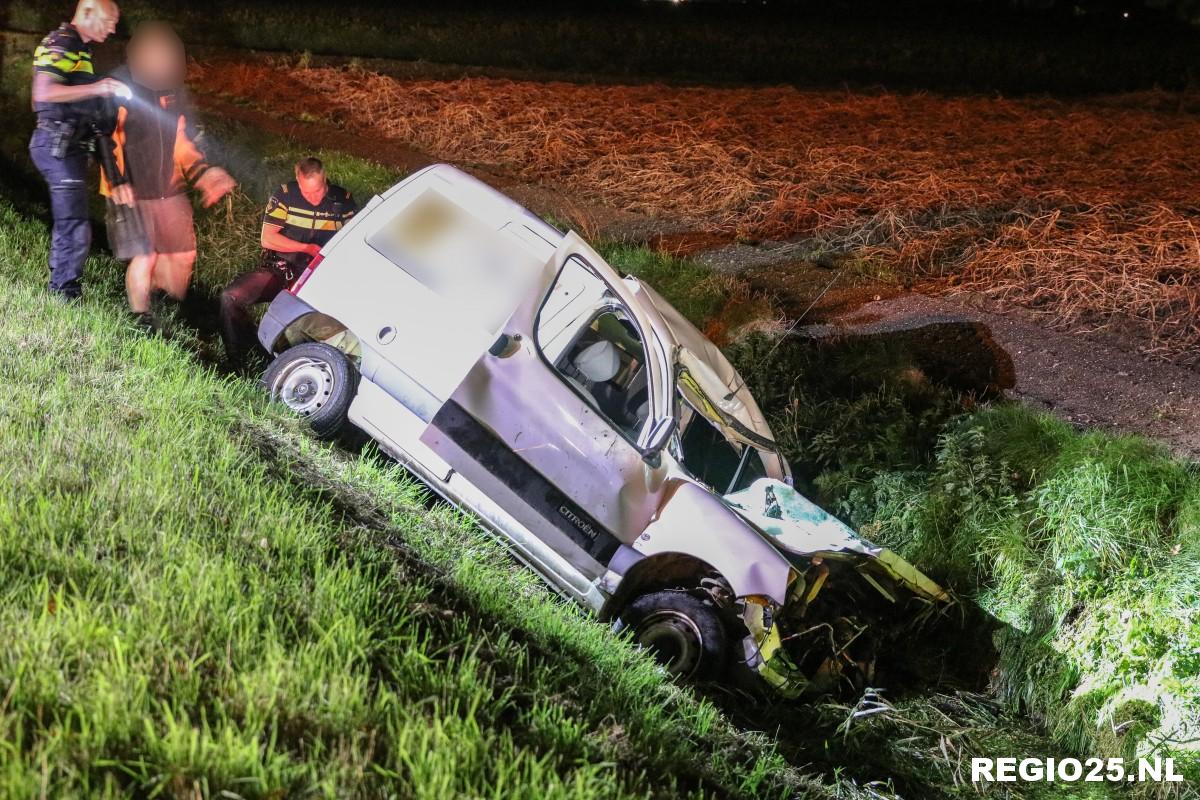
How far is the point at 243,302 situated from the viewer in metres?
7.18

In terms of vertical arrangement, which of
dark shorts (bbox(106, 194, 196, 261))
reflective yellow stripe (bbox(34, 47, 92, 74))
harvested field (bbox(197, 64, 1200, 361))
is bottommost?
dark shorts (bbox(106, 194, 196, 261))

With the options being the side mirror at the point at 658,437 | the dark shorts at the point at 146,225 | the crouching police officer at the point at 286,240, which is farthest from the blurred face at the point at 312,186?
the side mirror at the point at 658,437

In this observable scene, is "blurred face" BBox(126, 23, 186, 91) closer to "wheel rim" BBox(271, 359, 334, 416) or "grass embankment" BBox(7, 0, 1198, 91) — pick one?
"wheel rim" BBox(271, 359, 334, 416)

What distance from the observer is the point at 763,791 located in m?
3.98

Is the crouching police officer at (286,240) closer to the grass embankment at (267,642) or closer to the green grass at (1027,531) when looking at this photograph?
the grass embankment at (267,642)

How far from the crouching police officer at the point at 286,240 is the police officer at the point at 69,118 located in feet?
3.22

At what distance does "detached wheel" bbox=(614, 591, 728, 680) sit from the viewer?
552cm

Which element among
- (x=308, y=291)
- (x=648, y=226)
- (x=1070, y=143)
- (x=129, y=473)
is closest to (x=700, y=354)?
(x=308, y=291)

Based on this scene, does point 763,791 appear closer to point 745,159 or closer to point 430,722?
point 430,722

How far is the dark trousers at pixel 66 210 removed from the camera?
6598mm

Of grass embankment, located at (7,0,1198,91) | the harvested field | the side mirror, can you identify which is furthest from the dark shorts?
grass embankment, located at (7,0,1198,91)

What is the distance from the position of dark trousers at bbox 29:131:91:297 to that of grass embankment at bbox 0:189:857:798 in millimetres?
1438

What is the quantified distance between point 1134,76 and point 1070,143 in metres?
8.24

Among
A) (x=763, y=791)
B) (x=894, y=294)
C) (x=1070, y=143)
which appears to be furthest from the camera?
(x=1070, y=143)
